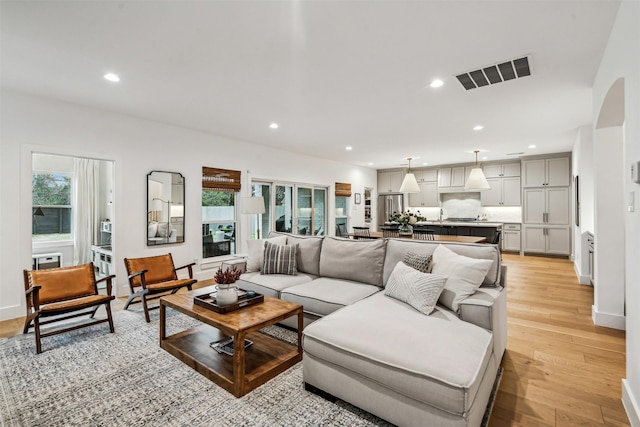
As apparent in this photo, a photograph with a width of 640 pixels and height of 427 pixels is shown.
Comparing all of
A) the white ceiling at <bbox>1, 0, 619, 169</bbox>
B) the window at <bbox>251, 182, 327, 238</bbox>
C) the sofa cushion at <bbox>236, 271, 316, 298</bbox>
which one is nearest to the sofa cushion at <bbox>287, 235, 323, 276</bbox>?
the sofa cushion at <bbox>236, 271, 316, 298</bbox>

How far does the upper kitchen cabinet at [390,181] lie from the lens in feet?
32.6

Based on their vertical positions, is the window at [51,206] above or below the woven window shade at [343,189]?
below

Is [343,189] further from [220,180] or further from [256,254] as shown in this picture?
[256,254]

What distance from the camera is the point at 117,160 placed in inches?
166

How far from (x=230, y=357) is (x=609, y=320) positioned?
3.94 meters

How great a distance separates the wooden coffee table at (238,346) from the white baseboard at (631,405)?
212 centimetres

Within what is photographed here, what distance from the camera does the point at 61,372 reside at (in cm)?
235

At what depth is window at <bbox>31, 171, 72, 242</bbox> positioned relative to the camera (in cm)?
528

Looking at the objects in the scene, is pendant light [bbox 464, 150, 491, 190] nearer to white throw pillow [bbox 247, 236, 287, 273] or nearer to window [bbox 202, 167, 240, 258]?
white throw pillow [bbox 247, 236, 287, 273]

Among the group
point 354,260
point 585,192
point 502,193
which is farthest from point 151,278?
point 502,193

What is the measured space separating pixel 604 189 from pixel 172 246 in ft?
18.7

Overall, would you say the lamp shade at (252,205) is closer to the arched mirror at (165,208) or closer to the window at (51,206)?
the arched mirror at (165,208)

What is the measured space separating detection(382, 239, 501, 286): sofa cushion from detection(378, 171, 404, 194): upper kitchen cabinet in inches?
280

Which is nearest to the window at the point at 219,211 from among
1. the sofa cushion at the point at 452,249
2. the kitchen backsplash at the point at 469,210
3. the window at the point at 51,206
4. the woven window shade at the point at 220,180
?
the woven window shade at the point at 220,180
